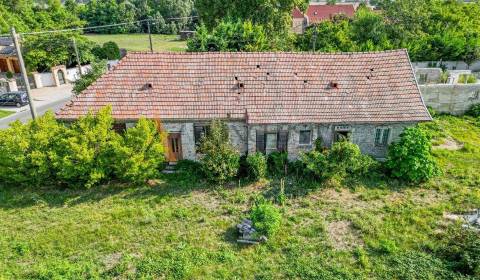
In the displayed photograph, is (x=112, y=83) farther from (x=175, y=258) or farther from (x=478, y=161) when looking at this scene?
(x=478, y=161)

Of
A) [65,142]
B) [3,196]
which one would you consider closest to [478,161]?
[65,142]

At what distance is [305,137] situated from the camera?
18.8 meters

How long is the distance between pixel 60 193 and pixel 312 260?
40.6 feet

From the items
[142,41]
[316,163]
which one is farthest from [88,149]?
[142,41]

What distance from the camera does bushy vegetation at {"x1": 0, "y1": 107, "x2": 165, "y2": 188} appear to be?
16.5m

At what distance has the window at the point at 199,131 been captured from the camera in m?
18.6

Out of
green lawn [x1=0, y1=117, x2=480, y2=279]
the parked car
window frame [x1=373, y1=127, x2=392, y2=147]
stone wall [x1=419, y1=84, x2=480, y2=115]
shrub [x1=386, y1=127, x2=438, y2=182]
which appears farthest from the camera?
the parked car

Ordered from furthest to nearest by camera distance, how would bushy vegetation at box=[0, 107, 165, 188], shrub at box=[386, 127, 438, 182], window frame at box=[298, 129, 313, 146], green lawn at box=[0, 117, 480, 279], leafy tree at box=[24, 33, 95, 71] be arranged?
1. leafy tree at box=[24, 33, 95, 71]
2. window frame at box=[298, 129, 313, 146]
3. shrub at box=[386, 127, 438, 182]
4. bushy vegetation at box=[0, 107, 165, 188]
5. green lawn at box=[0, 117, 480, 279]

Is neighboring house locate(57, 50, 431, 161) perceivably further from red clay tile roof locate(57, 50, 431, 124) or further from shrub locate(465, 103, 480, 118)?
shrub locate(465, 103, 480, 118)

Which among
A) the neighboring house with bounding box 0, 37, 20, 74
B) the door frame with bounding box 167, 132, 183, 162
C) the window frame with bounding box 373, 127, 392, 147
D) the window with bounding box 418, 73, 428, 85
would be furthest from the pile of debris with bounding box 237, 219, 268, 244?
the neighboring house with bounding box 0, 37, 20, 74

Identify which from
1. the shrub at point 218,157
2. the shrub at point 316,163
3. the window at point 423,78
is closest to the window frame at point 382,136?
the shrub at point 316,163

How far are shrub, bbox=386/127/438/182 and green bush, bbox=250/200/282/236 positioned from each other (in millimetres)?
7202

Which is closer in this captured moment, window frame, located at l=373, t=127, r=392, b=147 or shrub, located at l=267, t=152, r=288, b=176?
shrub, located at l=267, t=152, r=288, b=176

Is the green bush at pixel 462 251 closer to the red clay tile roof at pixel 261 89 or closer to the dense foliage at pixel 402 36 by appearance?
the red clay tile roof at pixel 261 89
